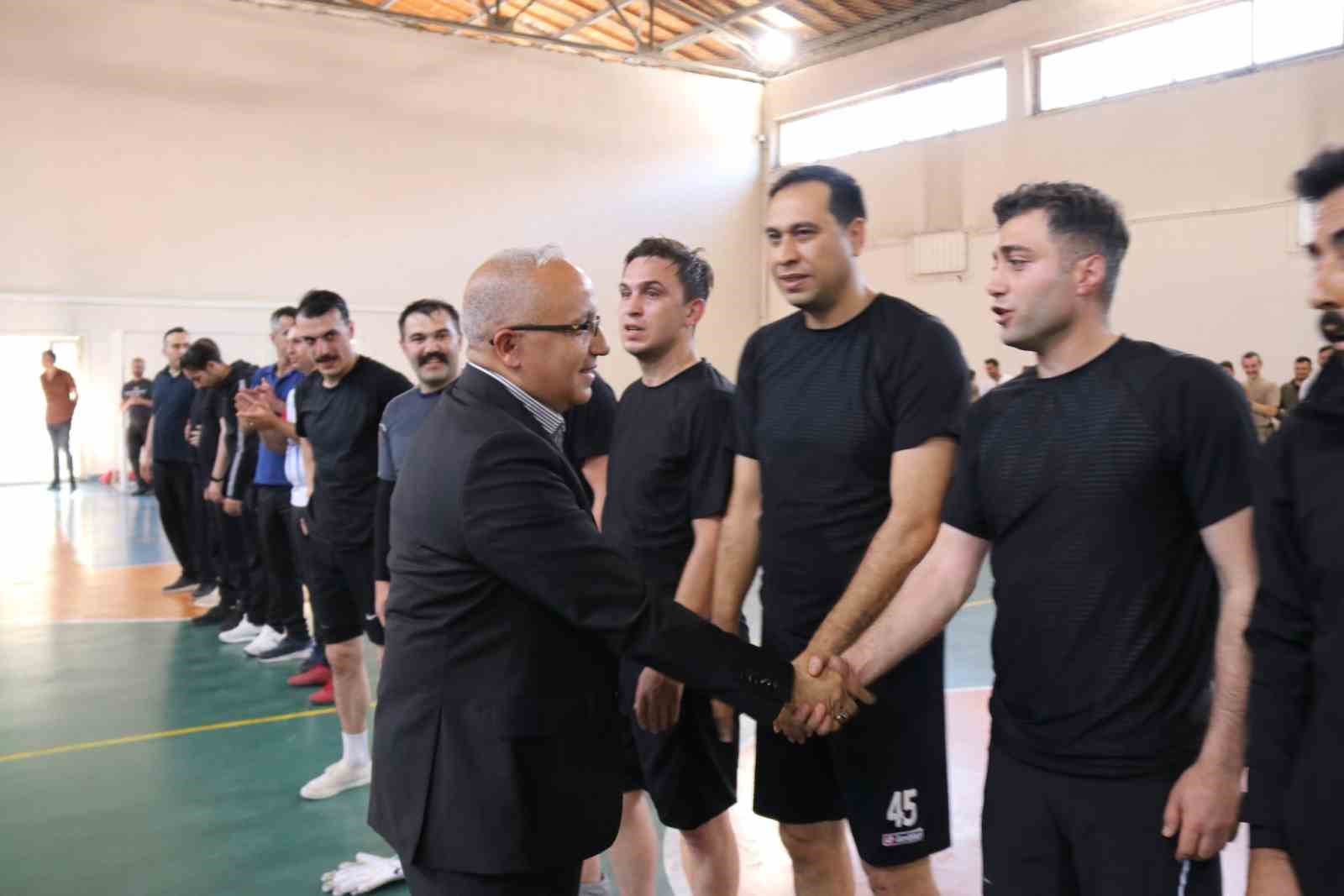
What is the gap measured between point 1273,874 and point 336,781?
3907mm

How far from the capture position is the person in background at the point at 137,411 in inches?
606

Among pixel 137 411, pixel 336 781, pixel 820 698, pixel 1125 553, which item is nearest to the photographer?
pixel 1125 553

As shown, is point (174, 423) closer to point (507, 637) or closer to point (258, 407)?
point (258, 407)

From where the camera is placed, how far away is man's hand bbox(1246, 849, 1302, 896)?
1.54m

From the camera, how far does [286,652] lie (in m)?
6.86

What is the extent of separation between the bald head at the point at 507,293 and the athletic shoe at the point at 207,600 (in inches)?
273

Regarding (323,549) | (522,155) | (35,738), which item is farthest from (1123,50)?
(35,738)

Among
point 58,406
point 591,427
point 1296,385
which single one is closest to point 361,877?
point 591,427

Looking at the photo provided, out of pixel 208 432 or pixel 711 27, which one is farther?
pixel 711 27

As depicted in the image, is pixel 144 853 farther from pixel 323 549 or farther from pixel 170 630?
pixel 170 630

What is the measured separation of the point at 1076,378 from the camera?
2.11 meters

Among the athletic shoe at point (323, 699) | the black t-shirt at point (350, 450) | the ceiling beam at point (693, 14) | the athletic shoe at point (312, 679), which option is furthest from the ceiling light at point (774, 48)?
the black t-shirt at point (350, 450)

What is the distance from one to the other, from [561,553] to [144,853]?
9.85 feet

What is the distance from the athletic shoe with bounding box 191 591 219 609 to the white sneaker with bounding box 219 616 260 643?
3.32 ft
